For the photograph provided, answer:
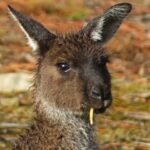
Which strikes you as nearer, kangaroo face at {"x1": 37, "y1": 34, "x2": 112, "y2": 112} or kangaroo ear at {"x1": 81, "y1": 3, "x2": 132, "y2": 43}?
kangaroo face at {"x1": 37, "y1": 34, "x2": 112, "y2": 112}

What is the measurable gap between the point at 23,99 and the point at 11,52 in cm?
242

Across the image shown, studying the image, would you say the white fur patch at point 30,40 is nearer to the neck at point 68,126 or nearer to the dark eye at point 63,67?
the dark eye at point 63,67

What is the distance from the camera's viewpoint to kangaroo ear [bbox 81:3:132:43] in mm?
9023

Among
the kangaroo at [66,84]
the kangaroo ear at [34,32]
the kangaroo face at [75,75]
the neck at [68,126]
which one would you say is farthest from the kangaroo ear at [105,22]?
the neck at [68,126]

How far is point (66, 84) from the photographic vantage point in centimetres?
873

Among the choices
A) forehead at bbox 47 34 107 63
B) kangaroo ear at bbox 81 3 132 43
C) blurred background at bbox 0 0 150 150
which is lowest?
blurred background at bbox 0 0 150 150

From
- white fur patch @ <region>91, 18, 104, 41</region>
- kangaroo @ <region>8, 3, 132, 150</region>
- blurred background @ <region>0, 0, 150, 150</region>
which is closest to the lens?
kangaroo @ <region>8, 3, 132, 150</region>

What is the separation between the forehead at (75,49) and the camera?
347 inches

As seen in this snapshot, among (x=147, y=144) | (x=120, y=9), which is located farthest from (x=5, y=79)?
(x=120, y=9)

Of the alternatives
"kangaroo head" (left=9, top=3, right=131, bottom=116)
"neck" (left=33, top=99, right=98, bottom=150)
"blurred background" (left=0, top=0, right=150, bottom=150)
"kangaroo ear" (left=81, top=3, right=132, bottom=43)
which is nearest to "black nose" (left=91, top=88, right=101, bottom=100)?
"kangaroo head" (left=9, top=3, right=131, bottom=116)

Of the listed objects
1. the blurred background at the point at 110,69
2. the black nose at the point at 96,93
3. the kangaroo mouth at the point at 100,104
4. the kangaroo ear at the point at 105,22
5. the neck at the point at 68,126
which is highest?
the kangaroo ear at the point at 105,22

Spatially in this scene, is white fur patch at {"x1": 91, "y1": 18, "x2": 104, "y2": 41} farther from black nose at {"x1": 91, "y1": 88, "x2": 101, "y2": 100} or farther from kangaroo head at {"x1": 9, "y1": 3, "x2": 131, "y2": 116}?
black nose at {"x1": 91, "y1": 88, "x2": 101, "y2": 100}

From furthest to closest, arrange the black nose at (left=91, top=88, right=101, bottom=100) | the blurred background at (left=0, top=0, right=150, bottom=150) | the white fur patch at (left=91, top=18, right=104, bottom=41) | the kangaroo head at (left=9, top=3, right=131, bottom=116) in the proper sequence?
the blurred background at (left=0, top=0, right=150, bottom=150)
the white fur patch at (left=91, top=18, right=104, bottom=41)
the kangaroo head at (left=9, top=3, right=131, bottom=116)
the black nose at (left=91, top=88, right=101, bottom=100)

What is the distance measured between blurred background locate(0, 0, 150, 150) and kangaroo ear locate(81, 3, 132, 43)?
45 cm
